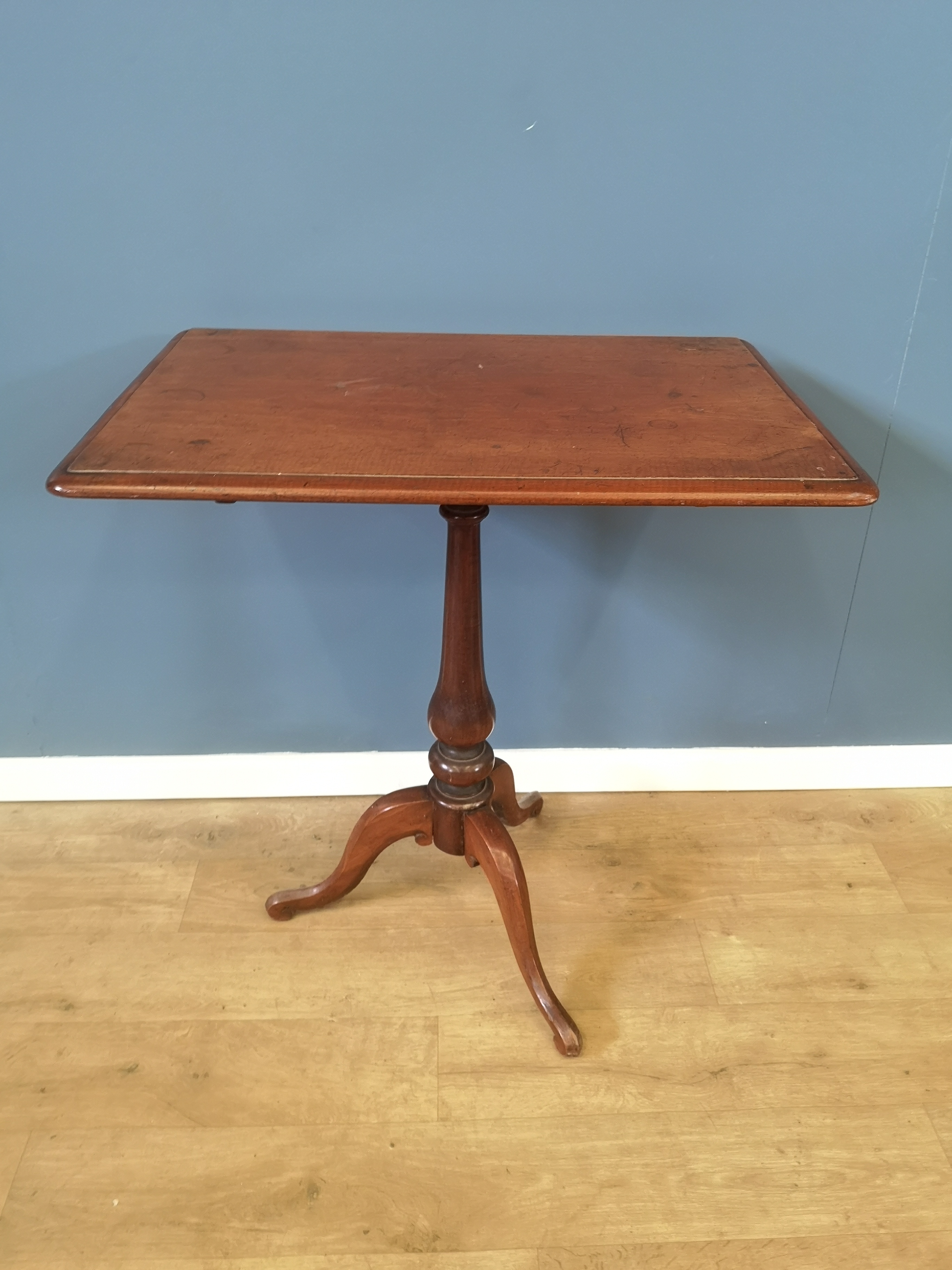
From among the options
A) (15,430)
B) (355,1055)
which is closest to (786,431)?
(355,1055)

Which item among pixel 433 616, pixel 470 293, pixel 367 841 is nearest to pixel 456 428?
pixel 470 293

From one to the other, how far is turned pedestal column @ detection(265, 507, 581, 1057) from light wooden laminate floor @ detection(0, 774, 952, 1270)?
2.4 inches

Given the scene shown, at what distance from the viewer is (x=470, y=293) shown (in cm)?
140

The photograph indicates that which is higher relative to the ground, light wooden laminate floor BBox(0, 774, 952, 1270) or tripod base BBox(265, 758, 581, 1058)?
tripod base BBox(265, 758, 581, 1058)

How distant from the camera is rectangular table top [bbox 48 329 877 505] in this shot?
0.97 meters

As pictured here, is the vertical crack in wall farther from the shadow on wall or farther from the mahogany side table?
the mahogany side table

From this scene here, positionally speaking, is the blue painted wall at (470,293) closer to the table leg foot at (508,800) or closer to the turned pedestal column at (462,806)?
the table leg foot at (508,800)

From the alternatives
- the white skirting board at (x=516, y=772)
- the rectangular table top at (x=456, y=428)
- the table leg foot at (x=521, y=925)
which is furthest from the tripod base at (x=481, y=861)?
the rectangular table top at (x=456, y=428)

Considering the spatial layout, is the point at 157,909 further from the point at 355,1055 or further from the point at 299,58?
the point at 299,58

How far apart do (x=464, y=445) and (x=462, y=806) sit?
2.12 ft

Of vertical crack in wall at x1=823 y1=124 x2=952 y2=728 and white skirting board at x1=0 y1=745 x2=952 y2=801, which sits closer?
vertical crack in wall at x1=823 y1=124 x2=952 y2=728

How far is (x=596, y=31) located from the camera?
4.16 ft

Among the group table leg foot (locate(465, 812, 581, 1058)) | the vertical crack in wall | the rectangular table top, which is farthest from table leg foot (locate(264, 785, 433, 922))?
the vertical crack in wall

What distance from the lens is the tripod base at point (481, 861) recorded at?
1.41m
